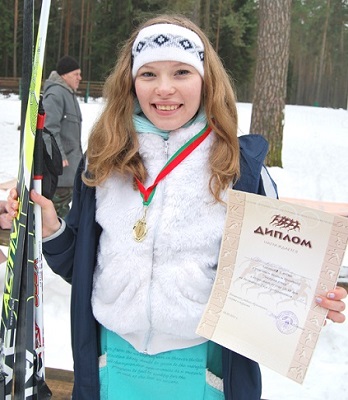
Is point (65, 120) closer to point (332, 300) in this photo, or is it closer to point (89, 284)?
point (89, 284)

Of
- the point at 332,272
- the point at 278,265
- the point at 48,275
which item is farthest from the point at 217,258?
the point at 48,275

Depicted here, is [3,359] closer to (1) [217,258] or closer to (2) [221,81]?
(1) [217,258]

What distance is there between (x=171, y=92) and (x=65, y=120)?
315 centimetres

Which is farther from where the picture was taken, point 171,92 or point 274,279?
point 171,92

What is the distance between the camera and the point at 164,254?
1416 mm

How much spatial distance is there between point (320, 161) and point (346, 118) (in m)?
11.7

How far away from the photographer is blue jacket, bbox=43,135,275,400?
1460 mm

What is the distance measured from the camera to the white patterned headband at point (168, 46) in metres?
1.42

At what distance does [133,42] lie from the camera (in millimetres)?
1559

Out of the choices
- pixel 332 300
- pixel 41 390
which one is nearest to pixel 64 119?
pixel 41 390

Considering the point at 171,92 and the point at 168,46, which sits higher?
the point at 168,46

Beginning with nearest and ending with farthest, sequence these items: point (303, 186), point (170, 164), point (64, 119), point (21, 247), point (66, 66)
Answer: point (21, 247) → point (170, 164) → point (64, 119) → point (66, 66) → point (303, 186)

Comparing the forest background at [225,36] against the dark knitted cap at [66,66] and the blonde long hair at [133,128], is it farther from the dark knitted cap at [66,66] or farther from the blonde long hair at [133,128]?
the blonde long hair at [133,128]

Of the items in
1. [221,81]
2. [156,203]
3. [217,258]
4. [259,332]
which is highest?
[221,81]
